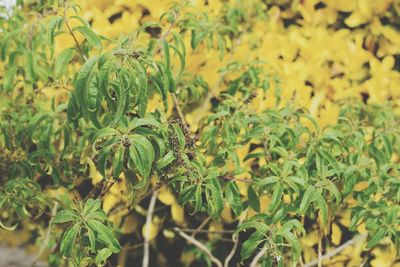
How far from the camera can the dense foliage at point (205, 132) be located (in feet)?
5.37

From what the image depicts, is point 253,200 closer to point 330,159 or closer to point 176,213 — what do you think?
point 330,159

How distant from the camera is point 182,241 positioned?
284 cm

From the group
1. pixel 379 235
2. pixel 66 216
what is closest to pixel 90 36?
pixel 66 216

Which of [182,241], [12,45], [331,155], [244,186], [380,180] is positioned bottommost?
[182,241]

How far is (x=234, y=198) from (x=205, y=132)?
0.21m

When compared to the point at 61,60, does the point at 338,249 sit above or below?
below

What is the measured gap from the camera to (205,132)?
6.17 ft

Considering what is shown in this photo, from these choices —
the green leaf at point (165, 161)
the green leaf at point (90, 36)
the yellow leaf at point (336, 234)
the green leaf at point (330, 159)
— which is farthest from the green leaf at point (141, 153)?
the yellow leaf at point (336, 234)

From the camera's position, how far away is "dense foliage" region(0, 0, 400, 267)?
1638 mm

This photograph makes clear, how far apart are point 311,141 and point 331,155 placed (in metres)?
0.10

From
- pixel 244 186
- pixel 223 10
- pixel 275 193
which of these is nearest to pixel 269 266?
pixel 275 193

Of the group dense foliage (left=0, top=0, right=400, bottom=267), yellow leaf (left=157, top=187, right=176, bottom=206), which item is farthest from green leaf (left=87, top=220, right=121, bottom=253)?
yellow leaf (left=157, top=187, right=176, bottom=206)

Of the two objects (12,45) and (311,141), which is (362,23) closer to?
(311,141)

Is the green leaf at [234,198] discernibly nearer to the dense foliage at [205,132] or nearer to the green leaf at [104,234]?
the dense foliage at [205,132]
